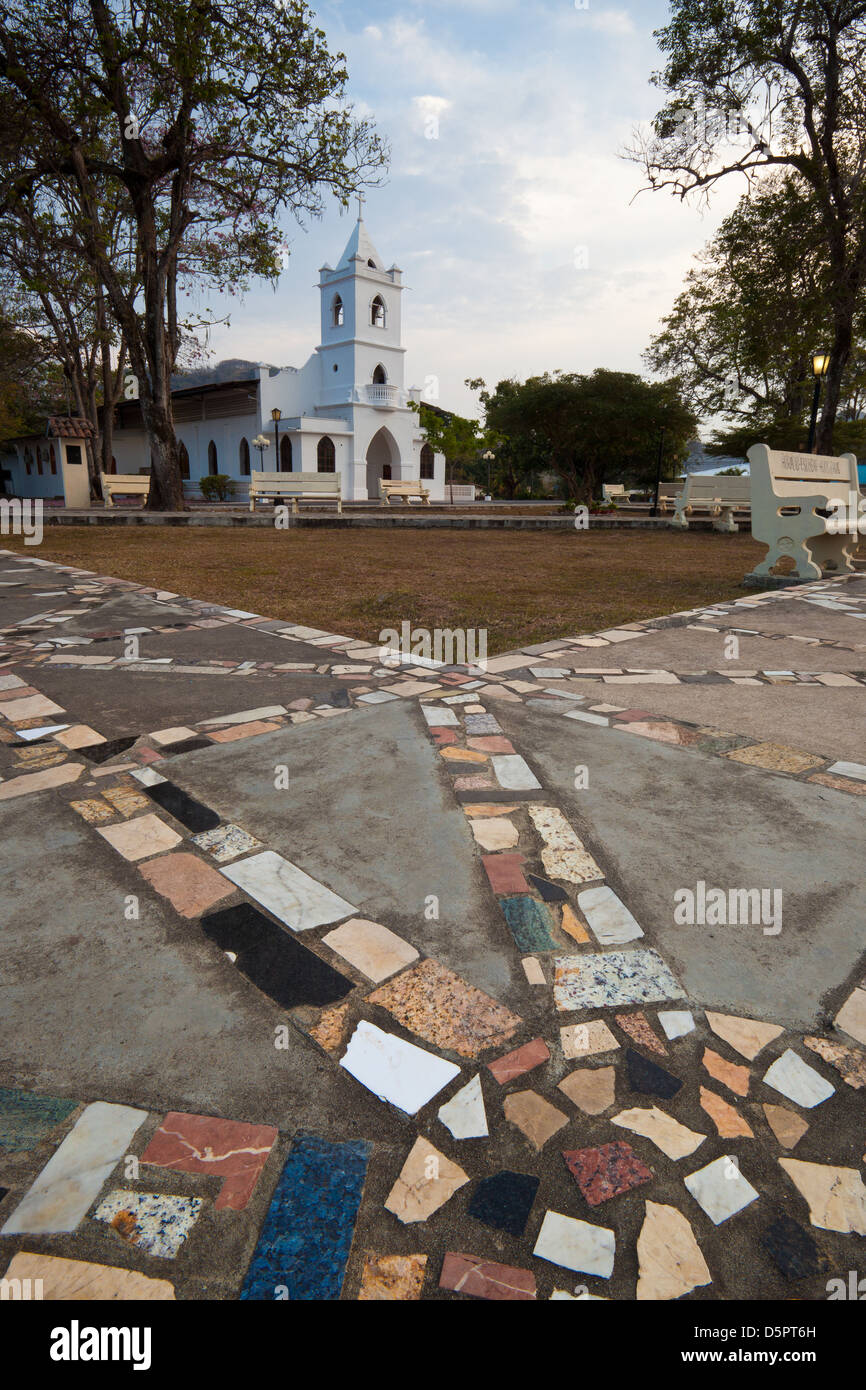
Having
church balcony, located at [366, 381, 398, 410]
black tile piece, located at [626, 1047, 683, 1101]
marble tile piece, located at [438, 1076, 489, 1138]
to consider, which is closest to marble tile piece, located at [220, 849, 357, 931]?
marble tile piece, located at [438, 1076, 489, 1138]

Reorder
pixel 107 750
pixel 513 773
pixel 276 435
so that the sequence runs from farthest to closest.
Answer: pixel 276 435
pixel 107 750
pixel 513 773

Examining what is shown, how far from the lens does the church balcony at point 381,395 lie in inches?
1362

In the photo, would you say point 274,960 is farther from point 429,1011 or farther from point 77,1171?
point 77,1171

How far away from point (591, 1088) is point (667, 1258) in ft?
1.02

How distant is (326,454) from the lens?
34.8 m

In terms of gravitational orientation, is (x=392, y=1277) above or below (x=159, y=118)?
below

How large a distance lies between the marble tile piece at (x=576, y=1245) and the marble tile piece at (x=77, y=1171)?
0.73m

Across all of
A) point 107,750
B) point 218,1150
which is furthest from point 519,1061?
point 107,750

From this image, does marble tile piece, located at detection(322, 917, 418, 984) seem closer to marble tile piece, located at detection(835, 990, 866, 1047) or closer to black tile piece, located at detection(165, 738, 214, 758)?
marble tile piece, located at detection(835, 990, 866, 1047)

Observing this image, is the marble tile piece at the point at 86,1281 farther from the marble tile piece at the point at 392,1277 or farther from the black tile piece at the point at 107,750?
the black tile piece at the point at 107,750

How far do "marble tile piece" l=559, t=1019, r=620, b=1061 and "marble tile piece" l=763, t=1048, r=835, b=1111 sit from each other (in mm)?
302

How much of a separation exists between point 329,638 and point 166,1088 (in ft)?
12.4

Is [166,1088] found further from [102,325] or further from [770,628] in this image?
[102,325]

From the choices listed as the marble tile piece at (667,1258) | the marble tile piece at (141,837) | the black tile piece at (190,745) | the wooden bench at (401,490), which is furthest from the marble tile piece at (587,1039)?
the wooden bench at (401,490)
